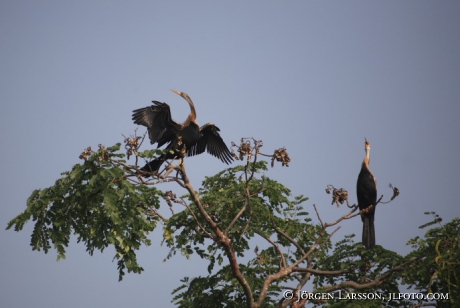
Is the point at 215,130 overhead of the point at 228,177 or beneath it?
overhead

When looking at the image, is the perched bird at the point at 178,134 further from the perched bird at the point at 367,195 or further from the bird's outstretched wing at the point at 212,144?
the perched bird at the point at 367,195

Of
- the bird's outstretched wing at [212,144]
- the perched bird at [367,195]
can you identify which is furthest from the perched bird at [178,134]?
the perched bird at [367,195]

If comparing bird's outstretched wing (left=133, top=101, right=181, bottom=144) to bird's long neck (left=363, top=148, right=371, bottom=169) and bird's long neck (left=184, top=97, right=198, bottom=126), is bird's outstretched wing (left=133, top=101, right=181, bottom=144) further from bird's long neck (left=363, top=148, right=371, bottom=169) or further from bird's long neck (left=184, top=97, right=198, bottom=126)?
bird's long neck (left=363, top=148, right=371, bottom=169)

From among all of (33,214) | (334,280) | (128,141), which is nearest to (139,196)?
(128,141)

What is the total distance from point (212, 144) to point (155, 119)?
1423mm

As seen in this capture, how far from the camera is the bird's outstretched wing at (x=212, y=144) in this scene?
9.35 meters

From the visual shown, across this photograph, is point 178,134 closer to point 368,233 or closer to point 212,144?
point 212,144

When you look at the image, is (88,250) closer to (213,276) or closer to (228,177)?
(213,276)

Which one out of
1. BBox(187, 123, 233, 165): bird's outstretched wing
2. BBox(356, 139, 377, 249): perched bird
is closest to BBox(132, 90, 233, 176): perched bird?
BBox(187, 123, 233, 165): bird's outstretched wing

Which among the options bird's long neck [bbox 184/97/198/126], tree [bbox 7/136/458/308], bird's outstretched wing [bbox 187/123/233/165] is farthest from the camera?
bird's outstretched wing [bbox 187/123/233/165]

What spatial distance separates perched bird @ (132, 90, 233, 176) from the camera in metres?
8.09

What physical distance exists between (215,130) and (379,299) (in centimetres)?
405

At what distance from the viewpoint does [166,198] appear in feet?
20.4

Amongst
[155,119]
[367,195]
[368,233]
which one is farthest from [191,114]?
[368,233]
